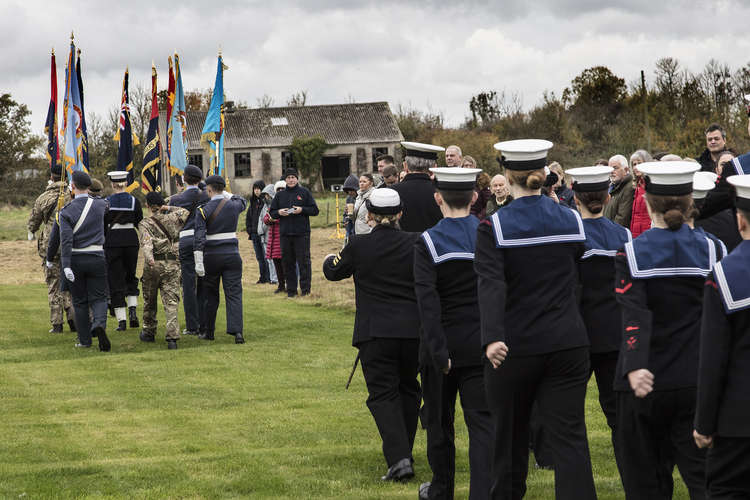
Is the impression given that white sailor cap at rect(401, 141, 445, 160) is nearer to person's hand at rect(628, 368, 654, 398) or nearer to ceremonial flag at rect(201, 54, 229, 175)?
person's hand at rect(628, 368, 654, 398)

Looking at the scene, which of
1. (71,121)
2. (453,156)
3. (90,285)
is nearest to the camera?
(453,156)

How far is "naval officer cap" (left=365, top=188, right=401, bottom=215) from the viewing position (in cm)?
719

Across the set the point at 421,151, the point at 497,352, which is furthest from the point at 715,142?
the point at 497,352

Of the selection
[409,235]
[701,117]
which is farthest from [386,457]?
[701,117]

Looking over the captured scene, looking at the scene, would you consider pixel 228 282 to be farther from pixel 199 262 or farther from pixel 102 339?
pixel 102 339

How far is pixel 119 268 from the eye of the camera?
14.6 metres

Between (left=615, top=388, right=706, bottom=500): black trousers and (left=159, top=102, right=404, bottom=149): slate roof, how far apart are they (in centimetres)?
6025

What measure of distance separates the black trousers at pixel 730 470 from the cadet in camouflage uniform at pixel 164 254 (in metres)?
10.2

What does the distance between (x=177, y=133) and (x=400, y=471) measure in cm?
1225

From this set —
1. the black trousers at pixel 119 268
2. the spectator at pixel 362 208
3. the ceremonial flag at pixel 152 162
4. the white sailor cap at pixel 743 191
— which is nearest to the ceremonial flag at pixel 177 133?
the ceremonial flag at pixel 152 162

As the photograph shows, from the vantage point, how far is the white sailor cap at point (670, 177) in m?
5.00

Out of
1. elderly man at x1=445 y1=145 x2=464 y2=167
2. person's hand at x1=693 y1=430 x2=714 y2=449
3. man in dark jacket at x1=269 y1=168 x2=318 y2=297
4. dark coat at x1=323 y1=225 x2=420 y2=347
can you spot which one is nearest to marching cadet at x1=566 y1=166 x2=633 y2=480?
dark coat at x1=323 y1=225 x2=420 y2=347

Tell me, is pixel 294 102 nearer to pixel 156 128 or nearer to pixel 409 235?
pixel 156 128

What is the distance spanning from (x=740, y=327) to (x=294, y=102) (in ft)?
255
